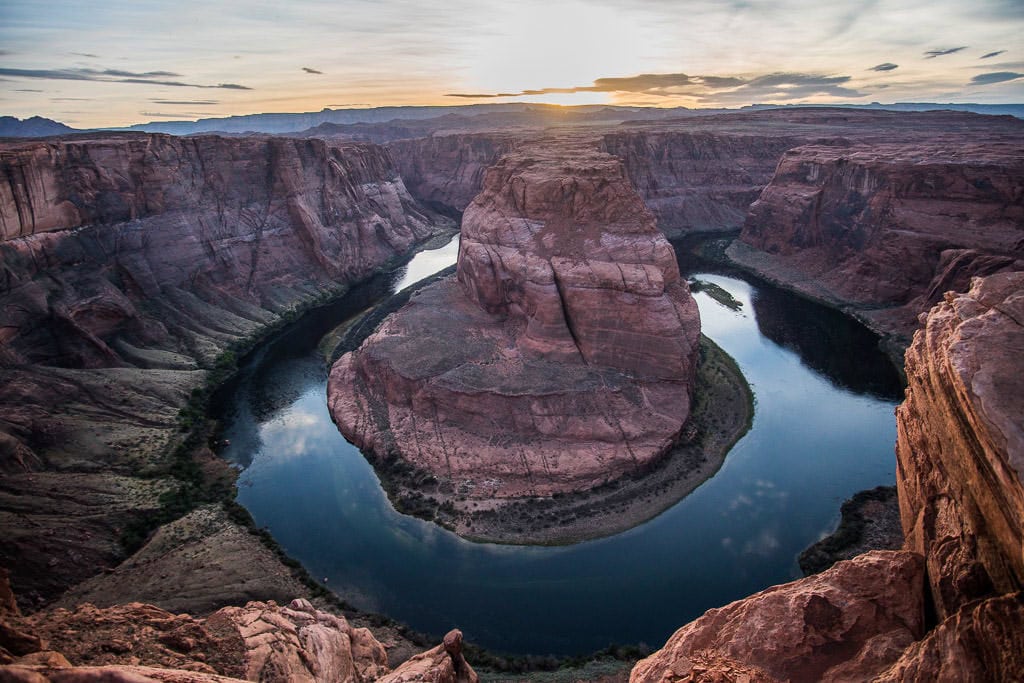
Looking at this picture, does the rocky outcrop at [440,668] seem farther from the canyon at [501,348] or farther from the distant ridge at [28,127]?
the distant ridge at [28,127]

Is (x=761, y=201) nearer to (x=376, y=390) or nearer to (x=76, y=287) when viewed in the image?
(x=376, y=390)

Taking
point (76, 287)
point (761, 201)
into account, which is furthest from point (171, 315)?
point (761, 201)

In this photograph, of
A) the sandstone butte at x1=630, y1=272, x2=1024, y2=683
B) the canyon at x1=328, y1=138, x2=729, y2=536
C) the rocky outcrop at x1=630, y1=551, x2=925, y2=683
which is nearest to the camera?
the sandstone butte at x1=630, y1=272, x2=1024, y2=683

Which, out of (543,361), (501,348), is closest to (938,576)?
(543,361)

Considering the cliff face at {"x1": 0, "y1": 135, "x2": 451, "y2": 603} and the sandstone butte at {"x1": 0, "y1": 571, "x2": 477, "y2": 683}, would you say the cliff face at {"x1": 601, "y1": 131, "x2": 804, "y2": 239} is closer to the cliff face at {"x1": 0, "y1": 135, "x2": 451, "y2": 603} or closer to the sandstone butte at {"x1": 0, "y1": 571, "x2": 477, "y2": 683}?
the cliff face at {"x1": 0, "y1": 135, "x2": 451, "y2": 603}

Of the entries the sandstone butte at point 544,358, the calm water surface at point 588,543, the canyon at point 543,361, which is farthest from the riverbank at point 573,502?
the sandstone butte at point 544,358

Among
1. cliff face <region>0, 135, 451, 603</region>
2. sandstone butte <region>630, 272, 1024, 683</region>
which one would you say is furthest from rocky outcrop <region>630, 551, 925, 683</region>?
cliff face <region>0, 135, 451, 603</region>

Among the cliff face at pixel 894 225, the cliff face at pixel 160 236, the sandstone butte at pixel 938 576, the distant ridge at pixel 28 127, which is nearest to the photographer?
the sandstone butte at pixel 938 576
